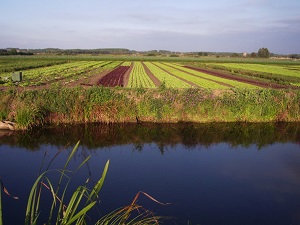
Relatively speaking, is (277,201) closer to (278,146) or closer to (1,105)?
(278,146)

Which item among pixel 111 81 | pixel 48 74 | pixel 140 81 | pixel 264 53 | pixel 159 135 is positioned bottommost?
pixel 159 135

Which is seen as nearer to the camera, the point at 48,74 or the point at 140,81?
the point at 140,81

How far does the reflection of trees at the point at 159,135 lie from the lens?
1323 cm

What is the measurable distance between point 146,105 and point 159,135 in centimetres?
259

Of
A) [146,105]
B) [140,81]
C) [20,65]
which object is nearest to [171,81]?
[140,81]

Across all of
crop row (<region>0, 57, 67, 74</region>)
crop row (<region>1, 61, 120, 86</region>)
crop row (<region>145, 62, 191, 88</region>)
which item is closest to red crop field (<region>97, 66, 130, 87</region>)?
crop row (<region>1, 61, 120, 86</region>)

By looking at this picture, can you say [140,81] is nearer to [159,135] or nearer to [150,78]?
[150,78]

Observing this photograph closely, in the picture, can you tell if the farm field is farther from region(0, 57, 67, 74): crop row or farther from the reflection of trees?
the reflection of trees

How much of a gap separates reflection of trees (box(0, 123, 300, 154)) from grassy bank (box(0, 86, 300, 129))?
22.4 inches

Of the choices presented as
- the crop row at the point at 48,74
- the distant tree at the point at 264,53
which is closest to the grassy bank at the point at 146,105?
the crop row at the point at 48,74

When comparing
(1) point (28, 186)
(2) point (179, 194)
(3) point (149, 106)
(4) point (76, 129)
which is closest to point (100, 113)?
(4) point (76, 129)

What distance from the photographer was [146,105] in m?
16.4

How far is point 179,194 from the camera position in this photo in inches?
336

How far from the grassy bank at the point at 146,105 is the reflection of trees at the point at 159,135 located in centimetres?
57
